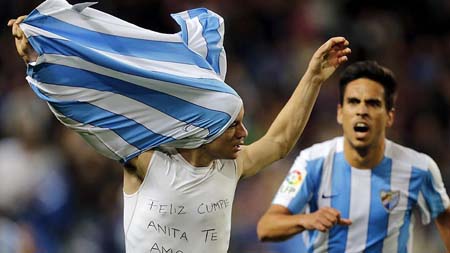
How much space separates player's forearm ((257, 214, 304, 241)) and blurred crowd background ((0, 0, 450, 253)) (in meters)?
2.31

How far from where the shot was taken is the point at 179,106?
4.90 metres

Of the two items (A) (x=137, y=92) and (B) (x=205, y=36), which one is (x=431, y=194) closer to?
(B) (x=205, y=36)

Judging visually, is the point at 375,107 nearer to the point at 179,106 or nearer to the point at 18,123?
the point at 179,106

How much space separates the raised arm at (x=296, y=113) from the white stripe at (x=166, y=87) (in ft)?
1.46

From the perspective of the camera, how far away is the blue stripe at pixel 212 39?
16.6ft

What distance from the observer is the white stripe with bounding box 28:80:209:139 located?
15.4 ft

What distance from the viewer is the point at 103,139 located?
4832mm

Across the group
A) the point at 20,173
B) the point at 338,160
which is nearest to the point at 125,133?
the point at 338,160

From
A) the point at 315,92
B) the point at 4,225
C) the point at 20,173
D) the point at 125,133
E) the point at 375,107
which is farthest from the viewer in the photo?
the point at 20,173

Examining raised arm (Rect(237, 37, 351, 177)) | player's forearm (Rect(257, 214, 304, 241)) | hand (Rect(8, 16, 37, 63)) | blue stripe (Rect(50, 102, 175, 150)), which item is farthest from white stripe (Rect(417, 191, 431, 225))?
hand (Rect(8, 16, 37, 63))

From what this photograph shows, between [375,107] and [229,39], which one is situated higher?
[375,107]

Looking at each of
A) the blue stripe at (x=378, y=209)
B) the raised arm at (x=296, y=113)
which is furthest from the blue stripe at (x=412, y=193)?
the raised arm at (x=296, y=113)

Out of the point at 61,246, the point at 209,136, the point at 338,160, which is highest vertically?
the point at 209,136

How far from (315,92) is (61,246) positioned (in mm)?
3713
